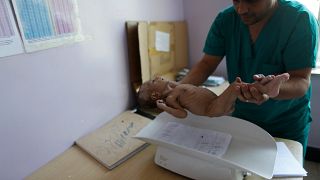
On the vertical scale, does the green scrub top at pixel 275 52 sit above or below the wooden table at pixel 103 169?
above

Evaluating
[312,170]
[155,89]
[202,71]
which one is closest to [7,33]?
[155,89]

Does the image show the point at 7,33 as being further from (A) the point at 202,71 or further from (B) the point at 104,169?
(A) the point at 202,71

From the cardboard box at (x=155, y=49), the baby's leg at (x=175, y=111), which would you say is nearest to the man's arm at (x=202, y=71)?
the baby's leg at (x=175, y=111)

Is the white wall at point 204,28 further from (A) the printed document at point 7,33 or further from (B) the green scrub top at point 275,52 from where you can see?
(A) the printed document at point 7,33

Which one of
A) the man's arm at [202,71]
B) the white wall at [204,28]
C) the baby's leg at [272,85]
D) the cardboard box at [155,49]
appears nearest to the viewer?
the baby's leg at [272,85]

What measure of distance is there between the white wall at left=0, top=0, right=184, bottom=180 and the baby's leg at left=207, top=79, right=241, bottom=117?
63 centimetres

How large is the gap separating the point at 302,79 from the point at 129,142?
0.74 m

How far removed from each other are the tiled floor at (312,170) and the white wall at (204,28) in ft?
0.53

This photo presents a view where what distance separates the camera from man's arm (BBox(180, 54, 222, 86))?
109 centimetres

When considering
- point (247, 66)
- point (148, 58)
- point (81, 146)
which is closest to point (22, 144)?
point (81, 146)

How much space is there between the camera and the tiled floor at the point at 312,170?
1723 mm

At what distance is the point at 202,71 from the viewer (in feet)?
3.65

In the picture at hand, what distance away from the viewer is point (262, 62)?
3.23 ft

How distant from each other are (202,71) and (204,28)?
33.2 inches
